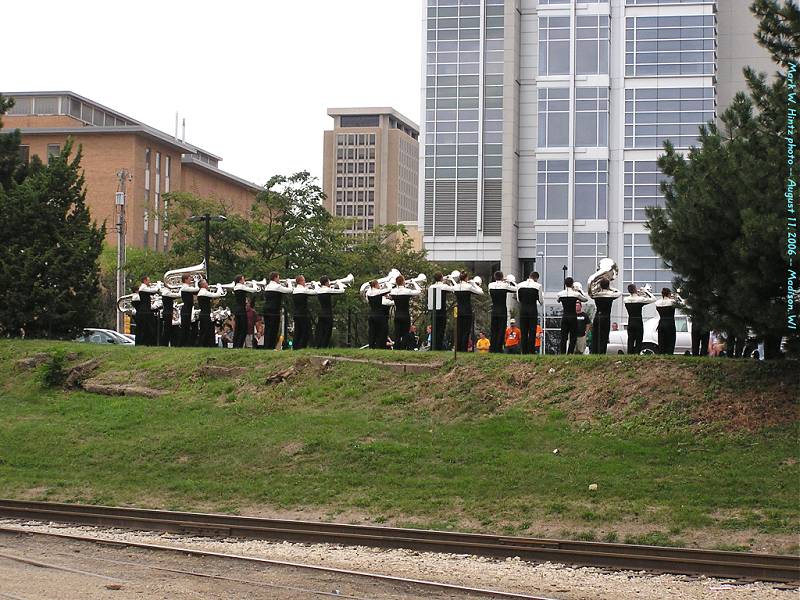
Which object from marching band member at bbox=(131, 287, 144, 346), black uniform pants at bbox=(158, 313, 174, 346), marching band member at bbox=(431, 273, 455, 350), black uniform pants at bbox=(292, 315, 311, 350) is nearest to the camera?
marching band member at bbox=(431, 273, 455, 350)

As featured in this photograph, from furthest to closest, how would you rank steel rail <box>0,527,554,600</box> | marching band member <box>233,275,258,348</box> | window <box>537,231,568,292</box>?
1. window <box>537,231,568,292</box>
2. marching band member <box>233,275,258,348</box>
3. steel rail <box>0,527,554,600</box>

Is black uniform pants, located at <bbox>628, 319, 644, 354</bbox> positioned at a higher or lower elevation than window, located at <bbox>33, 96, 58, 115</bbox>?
lower

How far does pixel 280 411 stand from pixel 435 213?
167 feet

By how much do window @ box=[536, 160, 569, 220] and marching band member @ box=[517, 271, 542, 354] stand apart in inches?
1500

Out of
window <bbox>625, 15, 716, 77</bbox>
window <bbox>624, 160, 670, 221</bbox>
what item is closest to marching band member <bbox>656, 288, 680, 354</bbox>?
window <bbox>624, 160, 670, 221</bbox>

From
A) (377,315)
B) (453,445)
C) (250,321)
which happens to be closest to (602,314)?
(377,315)

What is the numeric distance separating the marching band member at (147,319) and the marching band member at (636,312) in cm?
1381

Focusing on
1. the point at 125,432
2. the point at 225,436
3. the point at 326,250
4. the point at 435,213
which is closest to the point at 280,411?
the point at 225,436

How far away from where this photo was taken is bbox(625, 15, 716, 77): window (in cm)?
6150

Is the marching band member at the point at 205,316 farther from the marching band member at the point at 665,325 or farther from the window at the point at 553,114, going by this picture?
the window at the point at 553,114

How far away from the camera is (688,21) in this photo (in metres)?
61.8

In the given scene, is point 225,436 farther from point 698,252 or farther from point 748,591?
point 748,591

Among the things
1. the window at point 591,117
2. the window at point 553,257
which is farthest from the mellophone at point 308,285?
the window at point 591,117

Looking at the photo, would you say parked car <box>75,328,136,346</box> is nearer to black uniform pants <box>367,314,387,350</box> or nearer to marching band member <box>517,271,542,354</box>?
black uniform pants <box>367,314,387,350</box>
